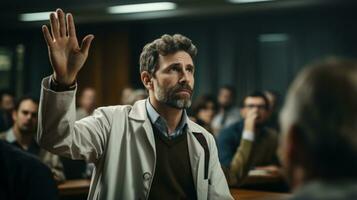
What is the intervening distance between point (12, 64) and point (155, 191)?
8465 millimetres

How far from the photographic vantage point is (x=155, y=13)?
9.08m

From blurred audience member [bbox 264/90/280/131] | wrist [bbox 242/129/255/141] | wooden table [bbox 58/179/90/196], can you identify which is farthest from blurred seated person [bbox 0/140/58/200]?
blurred audience member [bbox 264/90/280/131]

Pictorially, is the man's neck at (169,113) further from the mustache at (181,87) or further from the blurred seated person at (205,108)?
the blurred seated person at (205,108)

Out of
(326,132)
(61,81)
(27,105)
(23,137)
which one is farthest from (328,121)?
(27,105)

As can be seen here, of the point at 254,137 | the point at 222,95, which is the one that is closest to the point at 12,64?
the point at 222,95

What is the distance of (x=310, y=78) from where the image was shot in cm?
97

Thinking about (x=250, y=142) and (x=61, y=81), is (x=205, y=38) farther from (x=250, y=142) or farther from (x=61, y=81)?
(x=61, y=81)

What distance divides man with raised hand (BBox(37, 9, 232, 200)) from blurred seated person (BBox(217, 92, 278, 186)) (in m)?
1.62

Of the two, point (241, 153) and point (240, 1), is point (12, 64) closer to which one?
point (240, 1)

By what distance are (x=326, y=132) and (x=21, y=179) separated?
0.67 m

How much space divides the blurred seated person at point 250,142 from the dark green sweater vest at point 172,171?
1.65 m

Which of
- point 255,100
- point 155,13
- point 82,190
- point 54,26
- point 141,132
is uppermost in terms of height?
point 155,13

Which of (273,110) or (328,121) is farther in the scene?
(273,110)

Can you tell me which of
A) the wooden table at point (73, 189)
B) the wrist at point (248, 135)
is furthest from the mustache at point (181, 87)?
the wrist at point (248, 135)
